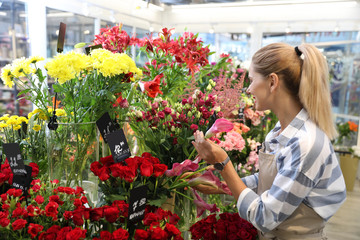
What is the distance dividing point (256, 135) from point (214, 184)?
1.23 metres

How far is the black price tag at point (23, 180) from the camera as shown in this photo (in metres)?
1.08

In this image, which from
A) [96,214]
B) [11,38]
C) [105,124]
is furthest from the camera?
[11,38]

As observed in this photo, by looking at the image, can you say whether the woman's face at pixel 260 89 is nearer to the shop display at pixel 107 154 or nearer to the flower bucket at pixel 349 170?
the shop display at pixel 107 154

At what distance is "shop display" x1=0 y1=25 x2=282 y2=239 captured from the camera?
38.9 inches

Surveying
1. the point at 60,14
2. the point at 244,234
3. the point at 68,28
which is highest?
the point at 60,14

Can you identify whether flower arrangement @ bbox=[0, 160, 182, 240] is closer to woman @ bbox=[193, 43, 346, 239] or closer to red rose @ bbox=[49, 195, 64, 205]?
red rose @ bbox=[49, 195, 64, 205]

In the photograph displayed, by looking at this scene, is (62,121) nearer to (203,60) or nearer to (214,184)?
(214,184)

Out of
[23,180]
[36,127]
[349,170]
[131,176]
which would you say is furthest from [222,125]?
[349,170]

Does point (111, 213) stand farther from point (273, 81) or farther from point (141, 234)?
point (273, 81)

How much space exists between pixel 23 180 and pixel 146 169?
390 mm

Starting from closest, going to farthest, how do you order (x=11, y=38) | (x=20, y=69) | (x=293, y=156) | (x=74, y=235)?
(x=74, y=235)
(x=293, y=156)
(x=20, y=69)
(x=11, y=38)

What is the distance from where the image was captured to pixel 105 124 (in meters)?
1.21

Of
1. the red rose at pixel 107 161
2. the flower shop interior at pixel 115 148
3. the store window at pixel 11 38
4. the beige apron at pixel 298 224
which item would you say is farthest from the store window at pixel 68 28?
the beige apron at pixel 298 224

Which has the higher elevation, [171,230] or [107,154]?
[107,154]
